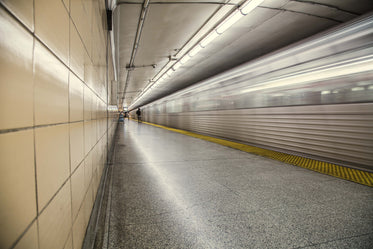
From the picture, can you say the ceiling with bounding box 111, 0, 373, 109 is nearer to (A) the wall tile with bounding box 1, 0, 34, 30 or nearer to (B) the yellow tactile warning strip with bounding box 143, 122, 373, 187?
(B) the yellow tactile warning strip with bounding box 143, 122, 373, 187

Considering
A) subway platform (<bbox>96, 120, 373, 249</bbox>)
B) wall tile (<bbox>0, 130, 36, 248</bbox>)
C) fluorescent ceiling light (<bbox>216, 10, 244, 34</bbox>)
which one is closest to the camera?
wall tile (<bbox>0, 130, 36, 248</bbox>)

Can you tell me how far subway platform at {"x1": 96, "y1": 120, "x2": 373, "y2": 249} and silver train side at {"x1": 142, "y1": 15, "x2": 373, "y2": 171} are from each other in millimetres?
1047

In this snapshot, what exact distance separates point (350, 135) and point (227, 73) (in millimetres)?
4664

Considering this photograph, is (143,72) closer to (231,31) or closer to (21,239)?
(231,31)

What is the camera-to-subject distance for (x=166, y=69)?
913cm

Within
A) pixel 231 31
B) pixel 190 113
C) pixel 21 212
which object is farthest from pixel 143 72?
pixel 21 212

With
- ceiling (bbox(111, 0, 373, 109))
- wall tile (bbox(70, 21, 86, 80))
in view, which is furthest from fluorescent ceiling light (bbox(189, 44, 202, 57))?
wall tile (bbox(70, 21, 86, 80))

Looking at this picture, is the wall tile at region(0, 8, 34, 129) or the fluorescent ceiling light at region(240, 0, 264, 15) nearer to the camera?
the wall tile at region(0, 8, 34, 129)

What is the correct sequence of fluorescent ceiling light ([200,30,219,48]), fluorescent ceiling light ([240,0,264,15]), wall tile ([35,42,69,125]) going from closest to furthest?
wall tile ([35,42,69,125]) → fluorescent ceiling light ([240,0,264,15]) → fluorescent ceiling light ([200,30,219,48])

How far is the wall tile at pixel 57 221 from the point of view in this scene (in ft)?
2.44

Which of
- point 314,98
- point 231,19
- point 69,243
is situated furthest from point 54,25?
point 314,98

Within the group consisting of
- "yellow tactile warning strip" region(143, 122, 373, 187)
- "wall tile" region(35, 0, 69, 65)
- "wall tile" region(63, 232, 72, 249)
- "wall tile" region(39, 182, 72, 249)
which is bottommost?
"yellow tactile warning strip" region(143, 122, 373, 187)

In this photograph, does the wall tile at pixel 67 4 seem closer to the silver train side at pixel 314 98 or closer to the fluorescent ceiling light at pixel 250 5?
the fluorescent ceiling light at pixel 250 5

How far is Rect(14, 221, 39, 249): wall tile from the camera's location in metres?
0.54
